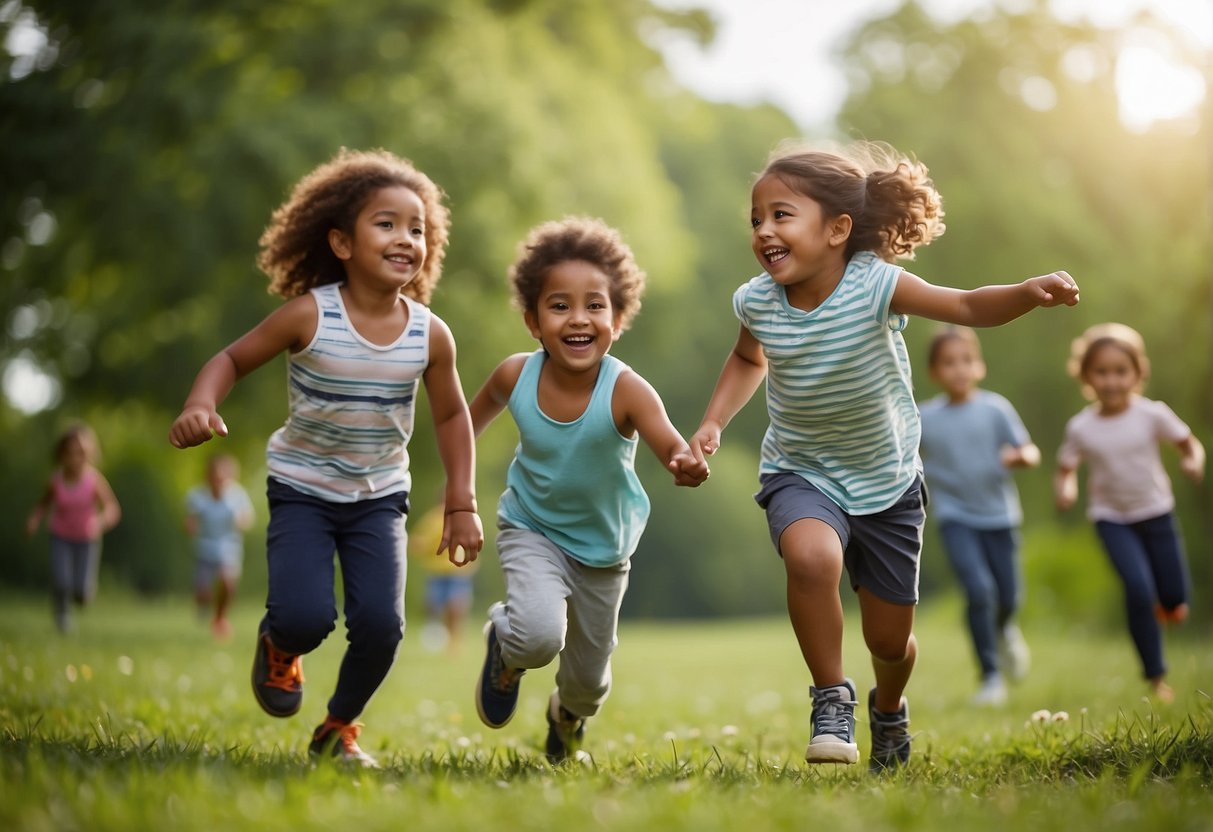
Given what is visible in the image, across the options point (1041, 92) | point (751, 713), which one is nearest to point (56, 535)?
point (751, 713)

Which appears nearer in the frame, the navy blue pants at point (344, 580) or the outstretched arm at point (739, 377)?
the navy blue pants at point (344, 580)

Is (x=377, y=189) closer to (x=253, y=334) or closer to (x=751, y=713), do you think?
(x=253, y=334)

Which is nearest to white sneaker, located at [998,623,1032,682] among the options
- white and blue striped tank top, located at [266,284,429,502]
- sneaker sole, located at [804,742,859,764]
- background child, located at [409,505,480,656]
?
sneaker sole, located at [804,742,859,764]

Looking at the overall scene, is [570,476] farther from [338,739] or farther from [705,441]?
[338,739]

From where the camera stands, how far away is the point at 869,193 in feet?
15.8

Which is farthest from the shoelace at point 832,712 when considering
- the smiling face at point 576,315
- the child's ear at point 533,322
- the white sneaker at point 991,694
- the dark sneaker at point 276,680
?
the white sneaker at point 991,694

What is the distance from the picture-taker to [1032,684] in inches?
358

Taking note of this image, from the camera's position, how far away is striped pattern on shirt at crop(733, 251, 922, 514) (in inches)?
179

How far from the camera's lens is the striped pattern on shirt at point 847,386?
4539mm

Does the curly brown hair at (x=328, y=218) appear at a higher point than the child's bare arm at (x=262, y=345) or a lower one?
higher

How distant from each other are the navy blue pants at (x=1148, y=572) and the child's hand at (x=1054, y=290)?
3534 millimetres

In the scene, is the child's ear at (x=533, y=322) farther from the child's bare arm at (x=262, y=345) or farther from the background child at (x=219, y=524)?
the background child at (x=219, y=524)

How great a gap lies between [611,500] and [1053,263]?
22.2 meters

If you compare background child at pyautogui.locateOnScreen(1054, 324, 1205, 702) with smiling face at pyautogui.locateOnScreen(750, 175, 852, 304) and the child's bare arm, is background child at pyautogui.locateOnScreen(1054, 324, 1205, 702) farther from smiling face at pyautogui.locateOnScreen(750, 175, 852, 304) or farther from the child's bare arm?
the child's bare arm
